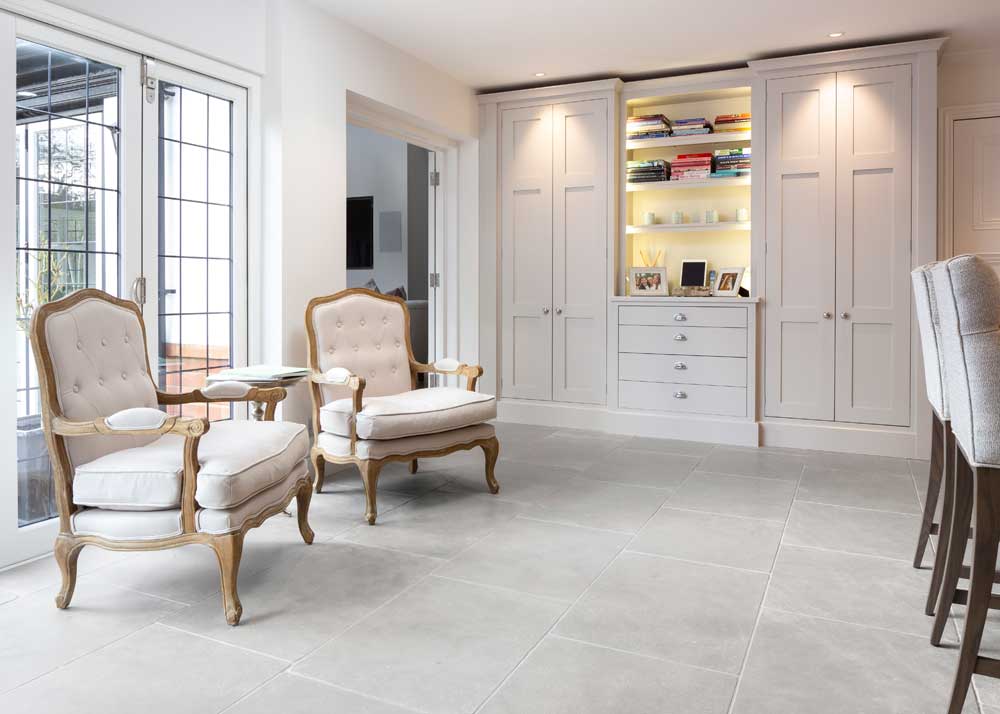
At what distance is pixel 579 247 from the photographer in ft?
17.7

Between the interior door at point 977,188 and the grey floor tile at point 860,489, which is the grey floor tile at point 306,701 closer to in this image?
the grey floor tile at point 860,489

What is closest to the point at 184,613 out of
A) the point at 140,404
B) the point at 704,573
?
the point at 140,404

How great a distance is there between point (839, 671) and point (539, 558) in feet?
3.65

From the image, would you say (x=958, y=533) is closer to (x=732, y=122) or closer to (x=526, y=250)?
(x=732, y=122)

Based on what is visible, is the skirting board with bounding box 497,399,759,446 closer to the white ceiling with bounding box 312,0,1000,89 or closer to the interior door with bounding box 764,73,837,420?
the interior door with bounding box 764,73,837,420

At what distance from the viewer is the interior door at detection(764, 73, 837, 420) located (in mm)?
4645

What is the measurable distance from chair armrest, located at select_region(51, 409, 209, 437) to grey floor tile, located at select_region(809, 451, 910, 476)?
349cm

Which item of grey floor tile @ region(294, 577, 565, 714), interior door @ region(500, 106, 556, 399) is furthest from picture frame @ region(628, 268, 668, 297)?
grey floor tile @ region(294, 577, 565, 714)

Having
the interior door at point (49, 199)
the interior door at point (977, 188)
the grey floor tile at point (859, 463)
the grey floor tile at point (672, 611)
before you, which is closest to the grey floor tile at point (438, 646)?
the grey floor tile at point (672, 611)

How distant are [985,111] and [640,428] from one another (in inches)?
116

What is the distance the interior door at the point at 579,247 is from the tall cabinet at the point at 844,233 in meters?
1.14

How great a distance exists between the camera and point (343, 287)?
13.8 feet

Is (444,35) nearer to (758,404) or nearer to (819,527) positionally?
(758,404)

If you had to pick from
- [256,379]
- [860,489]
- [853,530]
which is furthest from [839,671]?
[256,379]
